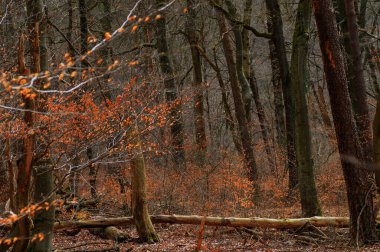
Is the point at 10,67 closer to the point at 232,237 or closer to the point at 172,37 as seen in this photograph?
the point at 232,237

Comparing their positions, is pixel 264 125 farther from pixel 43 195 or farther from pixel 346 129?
pixel 43 195

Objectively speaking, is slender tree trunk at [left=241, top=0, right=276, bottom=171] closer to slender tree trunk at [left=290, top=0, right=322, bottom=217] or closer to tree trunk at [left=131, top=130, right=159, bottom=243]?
slender tree trunk at [left=290, top=0, right=322, bottom=217]

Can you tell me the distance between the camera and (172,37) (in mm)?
20062

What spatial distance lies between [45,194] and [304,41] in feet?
21.3

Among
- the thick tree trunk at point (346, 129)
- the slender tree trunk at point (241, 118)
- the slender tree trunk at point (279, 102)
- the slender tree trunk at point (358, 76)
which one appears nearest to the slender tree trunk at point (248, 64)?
the slender tree trunk at point (279, 102)

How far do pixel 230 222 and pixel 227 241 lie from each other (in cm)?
40

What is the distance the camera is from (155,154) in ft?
41.6


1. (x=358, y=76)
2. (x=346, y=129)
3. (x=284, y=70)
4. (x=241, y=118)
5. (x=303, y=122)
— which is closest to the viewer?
(x=346, y=129)

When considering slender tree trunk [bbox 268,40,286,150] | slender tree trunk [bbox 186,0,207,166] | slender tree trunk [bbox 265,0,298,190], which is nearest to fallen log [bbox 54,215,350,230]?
slender tree trunk [bbox 265,0,298,190]

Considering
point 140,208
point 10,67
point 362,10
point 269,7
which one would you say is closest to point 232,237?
point 140,208

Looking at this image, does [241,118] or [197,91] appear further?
[197,91]

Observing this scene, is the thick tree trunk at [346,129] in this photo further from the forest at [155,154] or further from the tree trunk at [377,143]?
the tree trunk at [377,143]

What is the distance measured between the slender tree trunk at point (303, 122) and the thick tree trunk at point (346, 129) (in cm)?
221

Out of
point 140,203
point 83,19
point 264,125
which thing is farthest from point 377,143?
point 264,125
